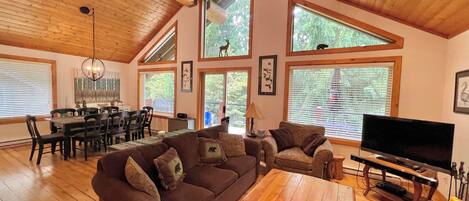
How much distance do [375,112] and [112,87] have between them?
23.9 feet

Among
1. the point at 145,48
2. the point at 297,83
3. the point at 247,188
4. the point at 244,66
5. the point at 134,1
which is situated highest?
the point at 134,1

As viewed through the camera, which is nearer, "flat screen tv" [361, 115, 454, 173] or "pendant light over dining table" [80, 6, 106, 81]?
"flat screen tv" [361, 115, 454, 173]

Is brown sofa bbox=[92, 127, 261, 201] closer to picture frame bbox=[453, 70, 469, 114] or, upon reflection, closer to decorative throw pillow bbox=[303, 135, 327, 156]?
decorative throw pillow bbox=[303, 135, 327, 156]

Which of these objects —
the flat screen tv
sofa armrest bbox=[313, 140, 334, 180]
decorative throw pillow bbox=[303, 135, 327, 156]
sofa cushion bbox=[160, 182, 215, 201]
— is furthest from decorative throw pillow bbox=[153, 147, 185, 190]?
the flat screen tv

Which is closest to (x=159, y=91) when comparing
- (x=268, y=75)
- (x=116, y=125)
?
(x=116, y=125)

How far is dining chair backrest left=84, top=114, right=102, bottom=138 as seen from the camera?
445cm

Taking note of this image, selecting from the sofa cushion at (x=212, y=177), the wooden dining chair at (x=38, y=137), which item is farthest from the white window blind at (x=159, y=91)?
the sofa cushion at (x=212, y=177)

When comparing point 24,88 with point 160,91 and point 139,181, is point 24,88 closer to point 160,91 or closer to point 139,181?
point 160,91

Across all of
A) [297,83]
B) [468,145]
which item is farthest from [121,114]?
[468,145]

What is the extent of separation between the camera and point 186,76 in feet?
20.5

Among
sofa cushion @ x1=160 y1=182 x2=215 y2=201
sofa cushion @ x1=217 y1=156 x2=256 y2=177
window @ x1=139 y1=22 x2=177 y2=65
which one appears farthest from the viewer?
window @ x1=139 y1=22 x2=177 y2=65

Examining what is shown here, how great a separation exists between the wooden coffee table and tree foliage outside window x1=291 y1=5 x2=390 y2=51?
2.84m

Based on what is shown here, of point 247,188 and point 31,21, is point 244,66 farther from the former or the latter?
point 31,21

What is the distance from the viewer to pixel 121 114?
4988 millimetres
